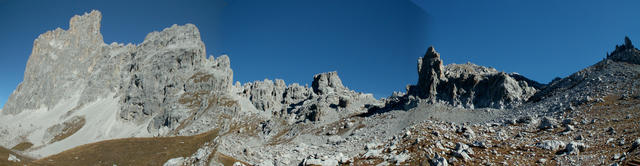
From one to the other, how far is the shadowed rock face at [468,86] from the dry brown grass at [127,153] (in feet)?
244

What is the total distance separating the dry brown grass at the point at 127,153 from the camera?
59594mm

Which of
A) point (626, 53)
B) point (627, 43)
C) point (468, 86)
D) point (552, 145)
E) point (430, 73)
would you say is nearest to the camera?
point (552, 145)

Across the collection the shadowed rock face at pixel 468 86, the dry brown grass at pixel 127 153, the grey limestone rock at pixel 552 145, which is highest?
the shadowed rock face at pixel 468 86

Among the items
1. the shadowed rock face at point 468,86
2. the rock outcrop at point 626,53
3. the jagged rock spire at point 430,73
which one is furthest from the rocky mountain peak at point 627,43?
the jagged rock spire at point 430,73

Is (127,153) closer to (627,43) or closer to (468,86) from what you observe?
(468,86)

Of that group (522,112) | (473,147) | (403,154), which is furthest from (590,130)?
(403,154)

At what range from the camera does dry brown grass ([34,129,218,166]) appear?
196 feet

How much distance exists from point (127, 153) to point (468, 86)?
300ft

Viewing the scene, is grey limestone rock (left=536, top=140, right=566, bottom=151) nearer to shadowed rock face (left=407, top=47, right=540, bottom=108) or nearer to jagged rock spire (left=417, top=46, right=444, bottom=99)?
shadowed rock face (left=407, top=47, right=540, bottom=108)

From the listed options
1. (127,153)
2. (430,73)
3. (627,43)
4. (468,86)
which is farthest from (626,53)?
(127,153)

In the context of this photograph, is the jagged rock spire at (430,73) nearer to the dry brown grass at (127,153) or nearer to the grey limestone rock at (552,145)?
the grey limestone rock at (552,145)

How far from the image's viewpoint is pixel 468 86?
340 feet

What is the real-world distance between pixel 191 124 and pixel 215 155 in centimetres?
15559

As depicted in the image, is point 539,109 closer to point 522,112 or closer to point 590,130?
point 522,112
